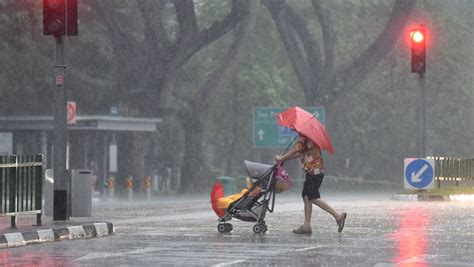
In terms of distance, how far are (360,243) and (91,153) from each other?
117ft

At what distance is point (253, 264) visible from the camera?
15.4 m

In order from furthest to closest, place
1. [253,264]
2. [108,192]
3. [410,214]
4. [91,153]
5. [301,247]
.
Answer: [91,153]
[108,192]
[410,214]
[301,247]
[253,264]

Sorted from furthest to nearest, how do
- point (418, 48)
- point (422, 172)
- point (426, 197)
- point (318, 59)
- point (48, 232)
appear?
point (318, 59), point (422, 172), point (426, 197), point (418, 48), point (48, 232)

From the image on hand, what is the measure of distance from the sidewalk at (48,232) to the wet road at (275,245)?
300 millimetres

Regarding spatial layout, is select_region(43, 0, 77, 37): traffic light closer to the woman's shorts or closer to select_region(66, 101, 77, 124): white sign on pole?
the woman's shorts

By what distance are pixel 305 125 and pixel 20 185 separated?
4346mm

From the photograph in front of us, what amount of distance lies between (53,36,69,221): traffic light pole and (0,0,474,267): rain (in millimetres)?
26

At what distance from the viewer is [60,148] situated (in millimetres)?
22438

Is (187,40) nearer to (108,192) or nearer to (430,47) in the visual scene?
(108,192)

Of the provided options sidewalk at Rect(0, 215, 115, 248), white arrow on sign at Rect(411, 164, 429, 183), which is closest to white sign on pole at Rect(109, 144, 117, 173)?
white arrow on sign at Rect(411, 164, 429, 183)

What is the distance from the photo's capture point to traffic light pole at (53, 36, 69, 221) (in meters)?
22.4

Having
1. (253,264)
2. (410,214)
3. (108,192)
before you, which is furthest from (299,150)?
(108,192)

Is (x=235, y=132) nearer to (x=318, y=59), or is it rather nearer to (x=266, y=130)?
(x=318, y=59)

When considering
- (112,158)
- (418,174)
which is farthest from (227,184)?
(418,174)
